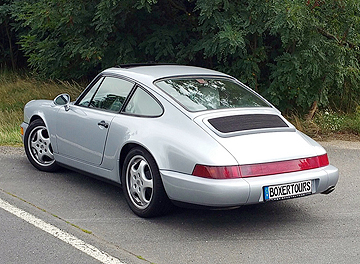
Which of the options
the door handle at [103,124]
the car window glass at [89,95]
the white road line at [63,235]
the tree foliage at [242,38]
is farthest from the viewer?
the tree foliage at [242,38]

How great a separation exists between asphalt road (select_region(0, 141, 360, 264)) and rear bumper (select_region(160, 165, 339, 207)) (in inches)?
14.1

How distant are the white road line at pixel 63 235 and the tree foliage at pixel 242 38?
18.2 ft

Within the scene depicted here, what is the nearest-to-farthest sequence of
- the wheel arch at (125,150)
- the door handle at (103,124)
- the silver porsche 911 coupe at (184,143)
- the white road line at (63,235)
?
the white road line at (63,235)
the silver porsche 911 coupe at (184,143)
the wheel arch at (125,150)
the door handle at (103,124)

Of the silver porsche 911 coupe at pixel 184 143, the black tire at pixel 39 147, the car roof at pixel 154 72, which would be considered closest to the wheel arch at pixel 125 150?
the silver porsche 911 coupe at pixel 184 143

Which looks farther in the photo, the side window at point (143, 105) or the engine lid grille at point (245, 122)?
the side window at point (143, 105)

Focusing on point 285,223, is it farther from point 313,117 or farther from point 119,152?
point 313,117

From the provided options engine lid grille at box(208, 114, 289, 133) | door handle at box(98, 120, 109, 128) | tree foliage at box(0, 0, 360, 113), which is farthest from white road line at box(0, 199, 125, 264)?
tree foliage at box(0, 0, 360, 113)

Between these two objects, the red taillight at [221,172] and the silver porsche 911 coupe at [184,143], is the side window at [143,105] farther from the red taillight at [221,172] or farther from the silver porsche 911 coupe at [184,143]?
the red taillight at [221,172]

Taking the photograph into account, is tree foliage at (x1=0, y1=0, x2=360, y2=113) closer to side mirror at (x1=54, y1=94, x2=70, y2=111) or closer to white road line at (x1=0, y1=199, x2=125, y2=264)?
side mirror at (x1=54, y1=94, x2=70, y2=111)

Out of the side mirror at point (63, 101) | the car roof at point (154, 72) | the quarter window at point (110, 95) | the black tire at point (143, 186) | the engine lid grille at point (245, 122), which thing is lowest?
the black tire at point (143, 186)

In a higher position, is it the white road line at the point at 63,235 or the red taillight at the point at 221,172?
the red taillight at the point at 221,172

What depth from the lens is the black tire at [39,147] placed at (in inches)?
301

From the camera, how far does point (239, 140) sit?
5.58m

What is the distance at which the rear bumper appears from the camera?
17.2 feet
